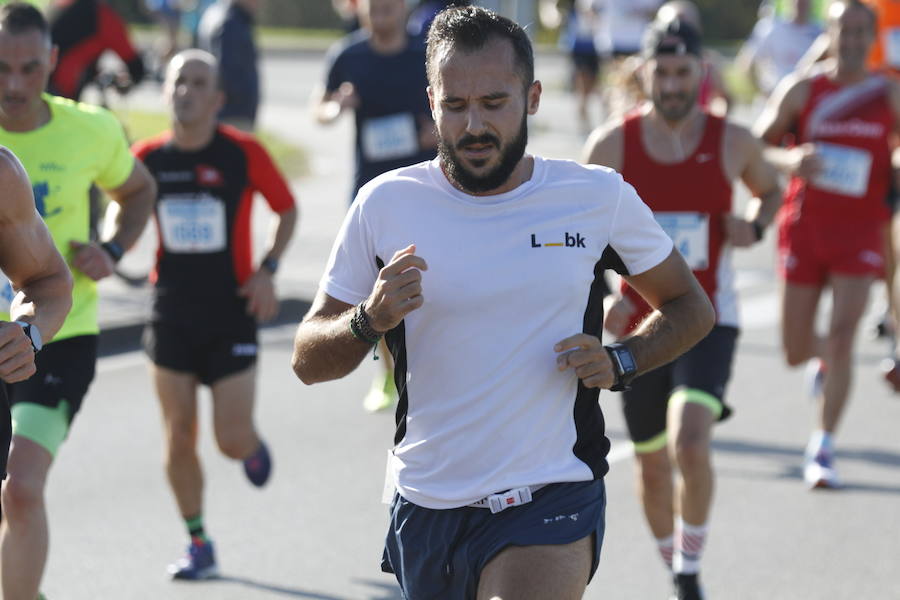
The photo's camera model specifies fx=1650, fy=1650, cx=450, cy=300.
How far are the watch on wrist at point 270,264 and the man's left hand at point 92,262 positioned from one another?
1.38 m

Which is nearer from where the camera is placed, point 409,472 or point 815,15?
point 409,472

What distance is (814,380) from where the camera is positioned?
8.55 m

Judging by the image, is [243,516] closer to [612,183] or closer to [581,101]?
[612,183]

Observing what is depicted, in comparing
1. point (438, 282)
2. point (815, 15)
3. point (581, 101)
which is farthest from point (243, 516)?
point (581, 101)

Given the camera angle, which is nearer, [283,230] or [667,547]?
[667,547]

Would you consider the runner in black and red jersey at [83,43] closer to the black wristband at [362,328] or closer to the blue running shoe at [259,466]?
the blue running shoe at [259,466]

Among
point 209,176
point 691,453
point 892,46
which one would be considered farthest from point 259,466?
point 892,46

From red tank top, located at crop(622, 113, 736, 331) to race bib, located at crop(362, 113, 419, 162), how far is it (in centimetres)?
339

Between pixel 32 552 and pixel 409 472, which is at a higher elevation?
pixel 409 472

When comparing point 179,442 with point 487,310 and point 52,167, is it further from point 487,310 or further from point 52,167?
point 487,310

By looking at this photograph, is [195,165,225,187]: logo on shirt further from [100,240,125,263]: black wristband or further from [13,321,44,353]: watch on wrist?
[13,321,44,353]: watch on wrist

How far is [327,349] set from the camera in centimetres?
388

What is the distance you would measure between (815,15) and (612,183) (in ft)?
45.3

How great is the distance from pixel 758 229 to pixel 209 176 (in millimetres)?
2262
